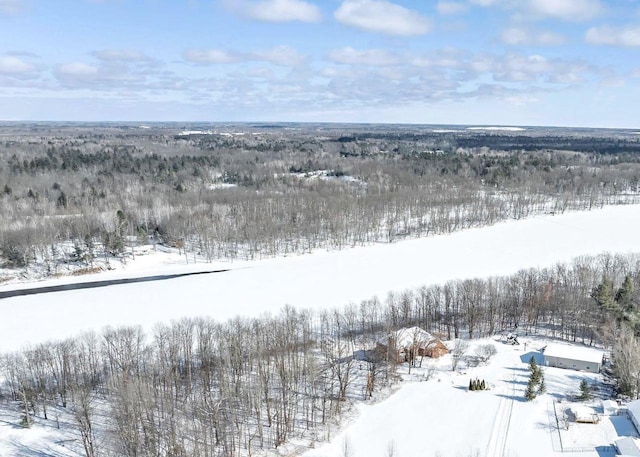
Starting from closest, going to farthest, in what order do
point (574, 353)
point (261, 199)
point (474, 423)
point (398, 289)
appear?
point (474, 423) → point (574, 353) → point (398, 289) → point (261, 199)

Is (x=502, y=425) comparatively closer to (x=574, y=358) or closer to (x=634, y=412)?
(x=634, y=412)

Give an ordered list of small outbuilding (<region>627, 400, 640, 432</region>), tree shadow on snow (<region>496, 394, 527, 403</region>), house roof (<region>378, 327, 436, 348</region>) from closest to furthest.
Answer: small outbuilding (<region>627, 400, 640, 432</region>)
tree shadow on snow (<region>496, 394, 527, 403</region>)
house roof (<region>378, 327, 436, 348</region>)

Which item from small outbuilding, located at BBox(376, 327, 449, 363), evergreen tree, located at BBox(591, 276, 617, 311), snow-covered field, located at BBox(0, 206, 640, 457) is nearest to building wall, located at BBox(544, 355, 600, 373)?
snow-covered field, located at BBox(0, 206, 640, 457)

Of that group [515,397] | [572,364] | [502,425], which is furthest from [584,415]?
[572,364]

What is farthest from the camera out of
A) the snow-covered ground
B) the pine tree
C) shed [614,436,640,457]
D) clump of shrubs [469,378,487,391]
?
clump of shrubs [469,378,487,391]

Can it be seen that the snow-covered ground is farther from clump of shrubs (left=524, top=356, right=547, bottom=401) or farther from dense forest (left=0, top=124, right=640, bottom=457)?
dense forest (left=0, top=124, right=640, bottom=457)

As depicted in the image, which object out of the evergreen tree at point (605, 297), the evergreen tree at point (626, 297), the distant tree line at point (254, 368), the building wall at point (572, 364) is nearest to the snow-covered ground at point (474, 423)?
the building wall at point (572, 364)

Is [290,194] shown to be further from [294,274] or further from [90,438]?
[90,438]

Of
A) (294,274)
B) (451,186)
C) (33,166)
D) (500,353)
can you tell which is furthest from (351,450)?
(33,166)
